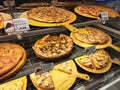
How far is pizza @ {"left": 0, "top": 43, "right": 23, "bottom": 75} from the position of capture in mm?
1058

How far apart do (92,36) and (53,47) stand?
49cm

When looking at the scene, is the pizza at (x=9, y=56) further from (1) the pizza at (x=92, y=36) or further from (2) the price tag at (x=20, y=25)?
(1) the pizza at (x=92, y=36)

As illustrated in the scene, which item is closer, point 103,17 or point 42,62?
point 42,62

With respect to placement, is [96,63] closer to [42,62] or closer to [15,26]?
[42,62]

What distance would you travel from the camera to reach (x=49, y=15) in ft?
5.19

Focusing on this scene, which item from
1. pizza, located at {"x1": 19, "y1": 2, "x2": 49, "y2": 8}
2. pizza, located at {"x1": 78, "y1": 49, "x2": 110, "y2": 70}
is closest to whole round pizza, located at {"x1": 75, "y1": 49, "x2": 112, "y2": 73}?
pizza, located at {"x1": 78, "y1": 49, "x2": 110, "y2": 70}

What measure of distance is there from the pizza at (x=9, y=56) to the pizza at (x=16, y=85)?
9 cm

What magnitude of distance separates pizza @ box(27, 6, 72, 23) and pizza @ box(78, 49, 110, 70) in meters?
0.45

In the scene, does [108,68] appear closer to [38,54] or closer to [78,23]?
[78,23]

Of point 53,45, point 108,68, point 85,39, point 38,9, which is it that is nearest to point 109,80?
point 108,68

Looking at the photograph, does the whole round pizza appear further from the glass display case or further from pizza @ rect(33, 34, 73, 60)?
pizza @ rect(33, 34, 73, 60)

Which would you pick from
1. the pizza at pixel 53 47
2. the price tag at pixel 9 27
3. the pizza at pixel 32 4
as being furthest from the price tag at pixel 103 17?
the price tag at pixel 9 27

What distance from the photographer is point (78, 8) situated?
1834 millimetres

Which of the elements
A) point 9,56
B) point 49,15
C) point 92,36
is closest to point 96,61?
point 92,36
